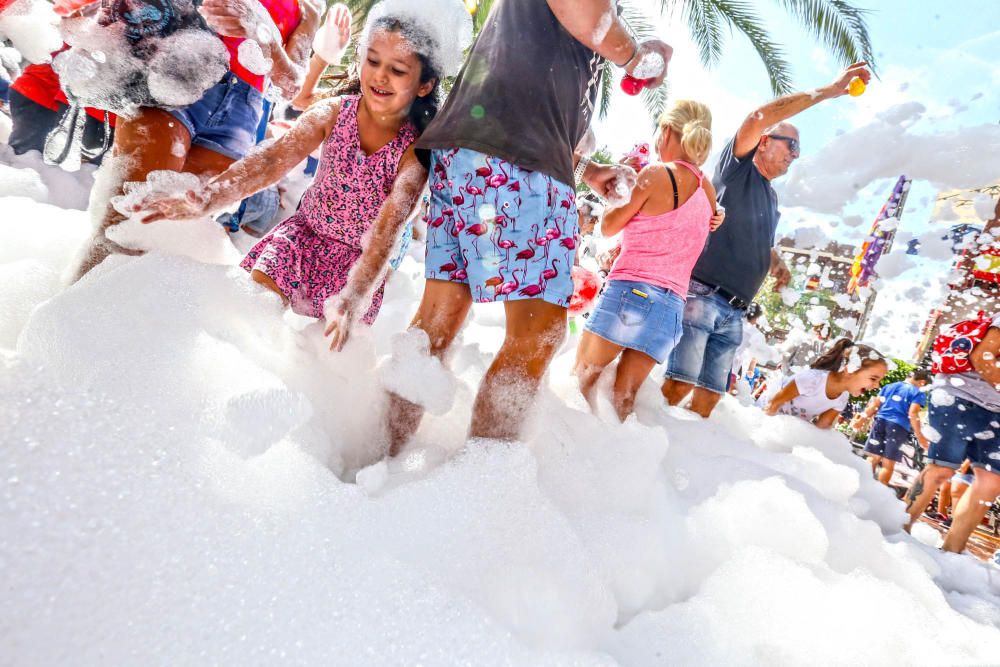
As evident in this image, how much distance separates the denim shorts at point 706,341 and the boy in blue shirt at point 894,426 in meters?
2.83

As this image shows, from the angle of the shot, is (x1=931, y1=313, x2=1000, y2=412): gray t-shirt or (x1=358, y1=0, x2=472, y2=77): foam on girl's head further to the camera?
(x1=931, y1=313, x2=1000, y2=412): gray t-shirt

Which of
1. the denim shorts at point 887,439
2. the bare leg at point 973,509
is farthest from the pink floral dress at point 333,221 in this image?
the denim shorts at point 887,439

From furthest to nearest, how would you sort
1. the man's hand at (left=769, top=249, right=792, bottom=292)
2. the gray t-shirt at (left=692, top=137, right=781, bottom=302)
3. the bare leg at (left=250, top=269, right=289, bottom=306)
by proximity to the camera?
the man's hand at (left=769, top=249, right=792, bottom=292) < the gray t-shirt at (left=692, top=137, right=781, bottom=302) < the bare leg at (left=250, top=269, right=289, bottom=306)

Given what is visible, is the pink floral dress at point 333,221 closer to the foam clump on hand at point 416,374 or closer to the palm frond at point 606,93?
the foam clump on hand at point 416,374

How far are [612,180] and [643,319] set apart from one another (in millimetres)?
676

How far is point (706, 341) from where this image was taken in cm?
279

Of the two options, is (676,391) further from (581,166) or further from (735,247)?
(581,166)

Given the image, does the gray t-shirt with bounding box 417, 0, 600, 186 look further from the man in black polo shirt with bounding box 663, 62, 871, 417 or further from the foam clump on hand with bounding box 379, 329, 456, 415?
the man in black polo shirt with bounding box 663, 62, 871, 417

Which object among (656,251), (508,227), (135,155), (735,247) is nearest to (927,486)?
(735,247)

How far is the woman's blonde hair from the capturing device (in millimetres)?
2197

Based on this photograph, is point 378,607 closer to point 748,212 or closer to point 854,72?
point 748,212

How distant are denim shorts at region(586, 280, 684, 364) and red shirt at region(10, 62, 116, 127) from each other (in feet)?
7.11

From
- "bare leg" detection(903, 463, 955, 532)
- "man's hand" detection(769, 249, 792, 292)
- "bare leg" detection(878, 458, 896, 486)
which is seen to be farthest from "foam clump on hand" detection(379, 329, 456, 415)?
"bare leg" detection(878, 458, 896, 486)

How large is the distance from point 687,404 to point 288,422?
103 inches
